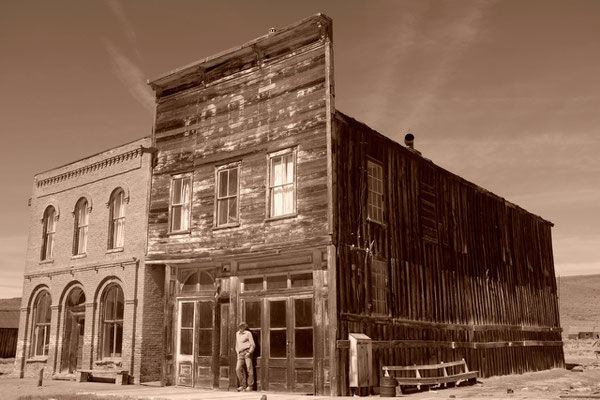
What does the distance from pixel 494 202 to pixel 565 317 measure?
73.8 meters

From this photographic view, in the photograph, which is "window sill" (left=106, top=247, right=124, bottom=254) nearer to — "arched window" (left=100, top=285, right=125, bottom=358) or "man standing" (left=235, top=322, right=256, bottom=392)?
"arched window" (left=100, top=285, right=125, bottom=358)

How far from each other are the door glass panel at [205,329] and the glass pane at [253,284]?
1.70 m

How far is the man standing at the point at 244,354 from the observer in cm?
1619

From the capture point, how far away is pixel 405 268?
1831 cm

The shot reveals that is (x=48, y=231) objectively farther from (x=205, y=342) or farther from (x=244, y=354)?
(x=244, y=354)

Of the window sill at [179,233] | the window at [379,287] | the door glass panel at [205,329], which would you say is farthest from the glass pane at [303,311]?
the window sill at [179,233]

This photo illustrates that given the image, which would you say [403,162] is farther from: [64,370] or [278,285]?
[64,370]

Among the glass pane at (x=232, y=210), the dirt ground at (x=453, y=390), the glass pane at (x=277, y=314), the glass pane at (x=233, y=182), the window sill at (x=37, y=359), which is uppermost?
the glass pane at (x=233, y=182)

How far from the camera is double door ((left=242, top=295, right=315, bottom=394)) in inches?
605

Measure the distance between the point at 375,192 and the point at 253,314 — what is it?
5021mm

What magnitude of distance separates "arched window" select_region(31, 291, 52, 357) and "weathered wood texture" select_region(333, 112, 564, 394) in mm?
14958

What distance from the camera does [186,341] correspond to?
60.6 ft

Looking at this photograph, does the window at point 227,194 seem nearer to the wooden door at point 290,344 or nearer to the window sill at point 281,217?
the window sill at point 281,217

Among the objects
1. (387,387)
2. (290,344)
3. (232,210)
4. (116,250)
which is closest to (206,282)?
(232,210)
